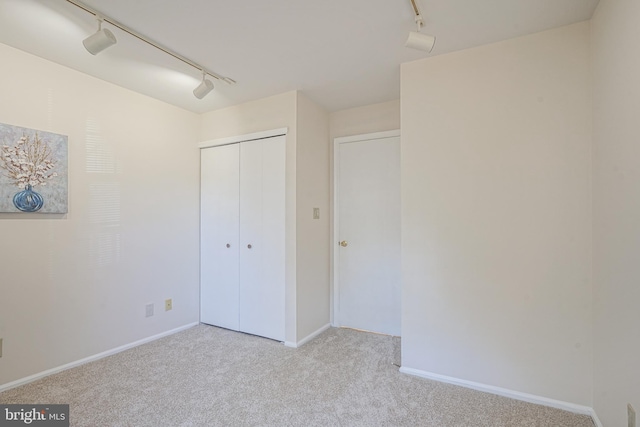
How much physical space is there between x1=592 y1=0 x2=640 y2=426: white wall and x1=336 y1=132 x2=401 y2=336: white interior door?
161cm

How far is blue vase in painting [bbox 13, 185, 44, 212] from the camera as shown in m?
2.17

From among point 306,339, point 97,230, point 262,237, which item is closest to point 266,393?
point 306,339

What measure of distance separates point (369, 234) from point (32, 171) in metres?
2.86

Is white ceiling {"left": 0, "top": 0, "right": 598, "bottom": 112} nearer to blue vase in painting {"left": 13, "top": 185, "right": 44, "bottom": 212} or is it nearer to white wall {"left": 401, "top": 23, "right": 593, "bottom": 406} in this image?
white wall {"left": 401, "top": 23, "right": 593, "bottom": 406}

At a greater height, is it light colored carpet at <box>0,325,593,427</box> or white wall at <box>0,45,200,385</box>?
white wall at <box>0,45,200,385</box>

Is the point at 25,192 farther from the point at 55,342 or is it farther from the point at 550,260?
the point at 550,260

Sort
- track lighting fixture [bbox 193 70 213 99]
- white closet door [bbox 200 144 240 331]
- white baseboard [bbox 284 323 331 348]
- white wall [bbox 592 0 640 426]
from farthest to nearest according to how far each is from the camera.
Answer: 1. white closet door [bbox 200 144 240 331]
2. white baseboard [bbox 284 323 331 348]
3. track lighting fixture [bbox 193 70 213 99]
4. white wall [bbox 592 0 640 426]

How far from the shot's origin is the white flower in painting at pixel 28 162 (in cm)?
215

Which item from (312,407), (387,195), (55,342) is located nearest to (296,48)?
(387,195)

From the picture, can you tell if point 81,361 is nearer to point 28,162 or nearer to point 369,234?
point 28,162

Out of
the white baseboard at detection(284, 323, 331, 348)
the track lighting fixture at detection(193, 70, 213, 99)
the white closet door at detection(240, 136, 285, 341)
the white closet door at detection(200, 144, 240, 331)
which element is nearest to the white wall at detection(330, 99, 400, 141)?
the white closet door at detection(240, 136, 285, 341)

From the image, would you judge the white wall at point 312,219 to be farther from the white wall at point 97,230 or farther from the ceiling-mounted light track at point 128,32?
the white wall at point 97,230

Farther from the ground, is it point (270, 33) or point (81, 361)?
point (270, 33)

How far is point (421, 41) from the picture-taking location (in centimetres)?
177
